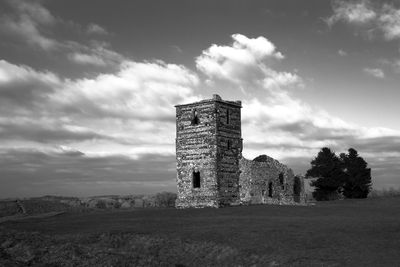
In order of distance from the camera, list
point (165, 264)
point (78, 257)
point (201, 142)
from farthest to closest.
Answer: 1. point (201, 142)
2. point (78, 257)
3. point (165, 264)

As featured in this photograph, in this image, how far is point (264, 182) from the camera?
38.6 metres

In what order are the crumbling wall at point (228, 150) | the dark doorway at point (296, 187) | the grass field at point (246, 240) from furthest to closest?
1. the dark doorway at point (296, 187)
2. the crumbling wall at point (228, 150)
3. the grass field at point (246, 240)

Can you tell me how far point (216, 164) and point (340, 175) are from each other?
20.7 metres

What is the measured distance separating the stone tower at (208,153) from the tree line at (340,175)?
16318mm

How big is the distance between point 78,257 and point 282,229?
8911 mm

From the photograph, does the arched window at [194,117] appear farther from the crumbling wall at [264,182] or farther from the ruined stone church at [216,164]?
the crumbling wall at [264,182]

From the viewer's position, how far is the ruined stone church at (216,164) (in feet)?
121

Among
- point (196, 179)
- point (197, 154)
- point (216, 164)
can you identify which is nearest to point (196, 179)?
point (196, 179)

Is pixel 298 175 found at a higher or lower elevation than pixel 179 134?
lower

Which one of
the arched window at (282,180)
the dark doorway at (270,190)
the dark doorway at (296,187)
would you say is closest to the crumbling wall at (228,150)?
the dark doorway at (270,190)

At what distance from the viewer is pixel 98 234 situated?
22.3 metres

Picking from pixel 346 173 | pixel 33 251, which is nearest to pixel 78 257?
pixel 33 251

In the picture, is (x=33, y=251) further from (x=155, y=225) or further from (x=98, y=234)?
(x=155, y=225)

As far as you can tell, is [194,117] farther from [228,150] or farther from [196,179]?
[196,179]
